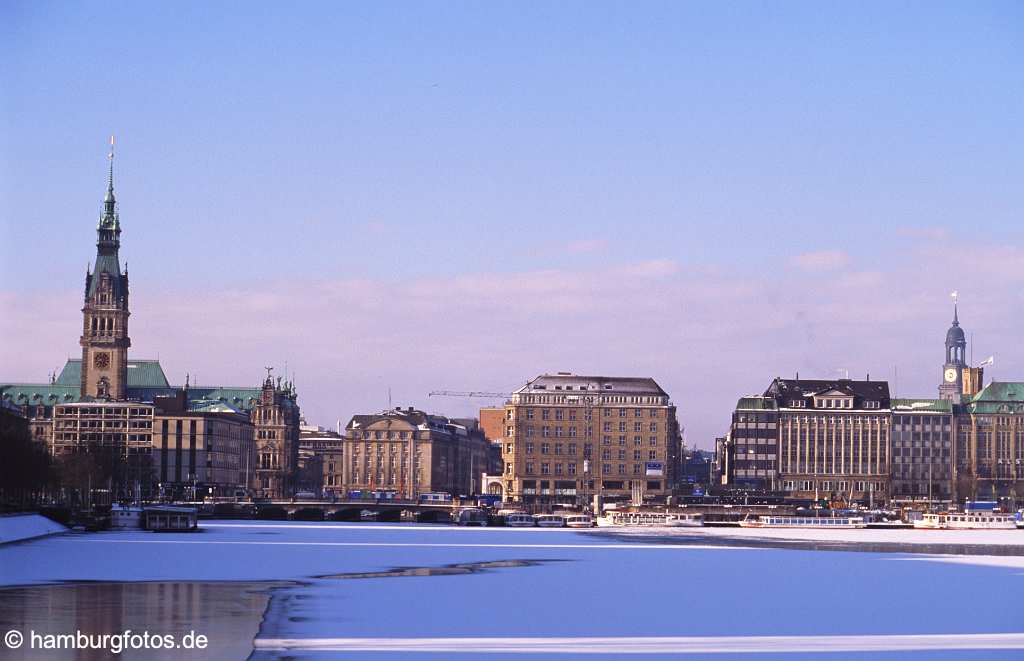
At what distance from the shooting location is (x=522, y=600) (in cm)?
8175

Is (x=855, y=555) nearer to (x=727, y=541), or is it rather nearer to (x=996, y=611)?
(x=727, y=541)

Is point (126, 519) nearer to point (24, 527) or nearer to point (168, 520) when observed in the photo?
point (168, 520)

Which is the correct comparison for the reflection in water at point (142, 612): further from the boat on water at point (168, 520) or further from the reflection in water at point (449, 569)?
the boat on water at point (168, 520)

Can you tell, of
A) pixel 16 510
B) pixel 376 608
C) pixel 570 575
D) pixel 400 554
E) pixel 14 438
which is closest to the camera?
pixel 376 608

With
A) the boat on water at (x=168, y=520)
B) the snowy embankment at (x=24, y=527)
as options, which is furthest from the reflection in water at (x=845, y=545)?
the snowy embankment at (x=24, y=527)

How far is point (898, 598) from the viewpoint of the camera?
84.7 m

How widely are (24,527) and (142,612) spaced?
8040 centimetres

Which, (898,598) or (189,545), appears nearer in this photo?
(898,598)

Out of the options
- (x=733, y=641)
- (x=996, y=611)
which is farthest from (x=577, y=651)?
(x=996, y=611)

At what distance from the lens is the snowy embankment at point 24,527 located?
5418 inches

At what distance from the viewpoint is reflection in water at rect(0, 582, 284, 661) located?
194ft

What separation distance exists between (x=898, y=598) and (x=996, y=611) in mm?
8360

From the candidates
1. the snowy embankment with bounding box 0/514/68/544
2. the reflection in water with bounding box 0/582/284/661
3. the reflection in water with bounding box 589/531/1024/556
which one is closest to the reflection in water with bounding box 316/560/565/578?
the reflection in water with bounding box 0/582/284/661

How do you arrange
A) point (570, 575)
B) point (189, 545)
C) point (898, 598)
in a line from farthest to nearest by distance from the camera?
1. point (189, 545)
2. point (570, 575)
3. point (898, 598)
